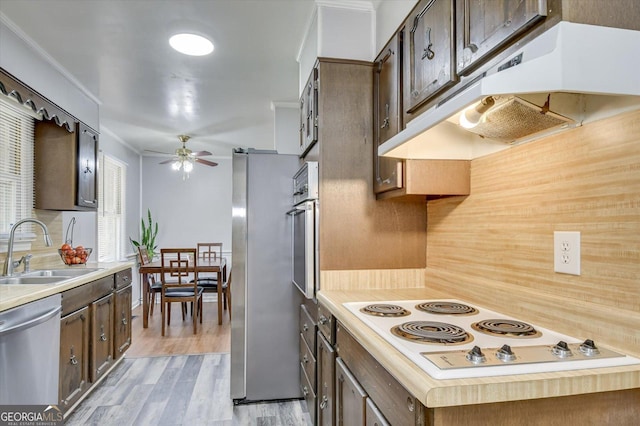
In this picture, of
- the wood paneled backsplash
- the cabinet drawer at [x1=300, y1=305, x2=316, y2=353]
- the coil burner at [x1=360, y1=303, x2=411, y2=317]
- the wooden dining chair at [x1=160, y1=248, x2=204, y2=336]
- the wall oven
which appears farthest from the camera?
the wooden dining chair at [x1=160, y1=248, x2=204, y2=336]

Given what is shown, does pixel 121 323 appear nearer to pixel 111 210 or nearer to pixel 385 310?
pixel 111 210

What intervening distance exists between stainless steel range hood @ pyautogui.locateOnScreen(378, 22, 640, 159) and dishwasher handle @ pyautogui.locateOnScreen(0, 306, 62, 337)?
75.3 inches

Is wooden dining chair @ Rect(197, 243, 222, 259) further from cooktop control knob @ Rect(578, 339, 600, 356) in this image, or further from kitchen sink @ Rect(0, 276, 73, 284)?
cooktop control knob @ Rect(578, 339, 600, 356)

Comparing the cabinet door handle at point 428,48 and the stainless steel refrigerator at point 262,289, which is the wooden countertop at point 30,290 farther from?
the cabinet door handle at point 428,48

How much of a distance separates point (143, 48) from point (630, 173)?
2.78 metres

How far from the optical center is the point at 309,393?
2191mm

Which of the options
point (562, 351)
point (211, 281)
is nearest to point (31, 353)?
point (562, 351)

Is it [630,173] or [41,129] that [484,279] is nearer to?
[630,173]

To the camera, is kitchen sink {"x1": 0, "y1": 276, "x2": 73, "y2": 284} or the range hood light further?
kitchen sink {"x1": 0, "y1": 276, "x2": 73, "y2": 284}

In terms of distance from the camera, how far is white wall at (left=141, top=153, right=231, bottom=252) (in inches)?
250

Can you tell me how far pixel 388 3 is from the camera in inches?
76.7

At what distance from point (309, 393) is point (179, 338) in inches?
99.0

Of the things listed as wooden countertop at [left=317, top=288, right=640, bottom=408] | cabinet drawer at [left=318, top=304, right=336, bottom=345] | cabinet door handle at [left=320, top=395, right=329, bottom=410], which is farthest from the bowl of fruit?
wooden countertop at [left=317, top=288, right=640, bottom=408]

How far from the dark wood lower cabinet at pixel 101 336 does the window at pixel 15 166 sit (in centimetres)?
75
